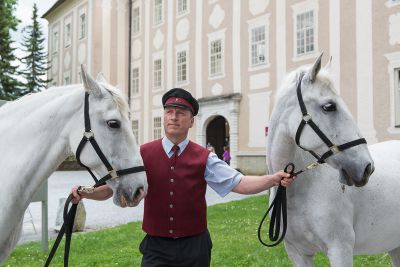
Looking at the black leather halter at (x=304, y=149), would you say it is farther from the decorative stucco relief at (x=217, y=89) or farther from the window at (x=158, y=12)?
the window at (x=158, y=12)

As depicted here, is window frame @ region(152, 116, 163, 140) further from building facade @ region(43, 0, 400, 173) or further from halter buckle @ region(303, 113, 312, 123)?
halter buckle @ region(303, 113, 312, 123)

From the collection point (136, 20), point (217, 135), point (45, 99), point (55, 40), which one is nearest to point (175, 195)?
point (45, 99)

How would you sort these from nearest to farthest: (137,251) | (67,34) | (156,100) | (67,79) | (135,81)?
(137,251)
(156,100)
(135,81)
(67,79)
(67,34)

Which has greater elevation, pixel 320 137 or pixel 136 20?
pixel 136 20

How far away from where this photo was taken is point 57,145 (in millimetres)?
2559

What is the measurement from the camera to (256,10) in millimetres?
18281

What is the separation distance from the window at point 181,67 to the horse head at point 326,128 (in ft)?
63.8

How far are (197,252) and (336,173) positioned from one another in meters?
1.22

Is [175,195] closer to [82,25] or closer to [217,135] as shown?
[217,135]

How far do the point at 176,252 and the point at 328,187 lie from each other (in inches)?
47.1

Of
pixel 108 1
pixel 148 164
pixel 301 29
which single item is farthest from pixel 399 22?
pixel 108 1

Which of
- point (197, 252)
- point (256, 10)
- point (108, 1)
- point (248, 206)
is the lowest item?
point (248, 206)

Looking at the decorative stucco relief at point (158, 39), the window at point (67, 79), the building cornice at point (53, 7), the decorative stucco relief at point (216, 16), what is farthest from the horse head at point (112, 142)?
the building cornice at point (53, 7)

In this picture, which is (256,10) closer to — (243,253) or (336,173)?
(243,253)
